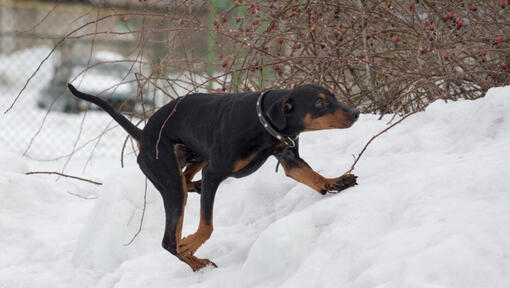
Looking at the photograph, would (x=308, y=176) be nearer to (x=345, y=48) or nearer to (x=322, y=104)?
(x=322, y=104)

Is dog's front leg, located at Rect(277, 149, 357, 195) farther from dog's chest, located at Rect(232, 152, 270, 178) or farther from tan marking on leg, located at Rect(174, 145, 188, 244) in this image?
tan marking on leg, located at Rect(174, 145, 188, 244)

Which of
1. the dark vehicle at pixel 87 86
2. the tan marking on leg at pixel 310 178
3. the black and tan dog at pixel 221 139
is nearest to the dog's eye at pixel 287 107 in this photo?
the black and tan dog at pixel 221 139

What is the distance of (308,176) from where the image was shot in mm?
3287

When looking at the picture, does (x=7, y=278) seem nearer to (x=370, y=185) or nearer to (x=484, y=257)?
(x=370, y=185)

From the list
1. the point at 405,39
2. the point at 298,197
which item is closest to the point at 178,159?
the point at 298,197

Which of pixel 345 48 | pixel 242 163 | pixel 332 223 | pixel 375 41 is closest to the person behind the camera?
pixel 332 223

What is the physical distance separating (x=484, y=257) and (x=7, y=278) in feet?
9.24

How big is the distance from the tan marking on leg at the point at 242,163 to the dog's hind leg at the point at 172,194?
0.44 m

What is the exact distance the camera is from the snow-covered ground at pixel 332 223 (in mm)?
2311

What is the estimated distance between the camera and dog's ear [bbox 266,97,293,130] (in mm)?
3021

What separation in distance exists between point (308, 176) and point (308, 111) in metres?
0.40

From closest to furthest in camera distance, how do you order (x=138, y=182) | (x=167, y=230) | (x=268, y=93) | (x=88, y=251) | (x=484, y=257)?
(x=484, y=257), (x=268, y=93), (x=167, y=230), (x=88, y=251), (x=138, y=182)

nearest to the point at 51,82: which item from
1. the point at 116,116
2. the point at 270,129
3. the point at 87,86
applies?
the point at 87,86

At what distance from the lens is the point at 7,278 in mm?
3973
